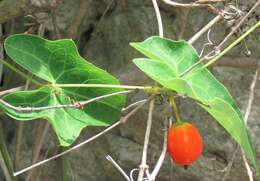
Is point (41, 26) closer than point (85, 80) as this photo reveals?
No

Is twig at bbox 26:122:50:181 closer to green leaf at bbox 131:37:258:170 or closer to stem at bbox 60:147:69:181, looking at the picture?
stem at bbox 60:147:69:181

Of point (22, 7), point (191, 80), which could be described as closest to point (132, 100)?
point (22, 7)

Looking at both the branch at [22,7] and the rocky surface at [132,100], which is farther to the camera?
the rocky surface at [132,100]

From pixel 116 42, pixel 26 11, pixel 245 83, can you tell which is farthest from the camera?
pixel 116 42

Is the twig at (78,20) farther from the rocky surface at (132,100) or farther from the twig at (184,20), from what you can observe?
the twig at (184,20)

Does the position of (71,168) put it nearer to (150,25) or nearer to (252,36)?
(150,25)

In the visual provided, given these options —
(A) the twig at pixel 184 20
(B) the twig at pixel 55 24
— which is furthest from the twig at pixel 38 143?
(A) the twig at pixel 184 20

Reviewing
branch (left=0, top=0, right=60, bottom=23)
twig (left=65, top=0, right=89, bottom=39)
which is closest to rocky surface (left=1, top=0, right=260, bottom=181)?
twig (left=65, top=0, right=89, bottom=39)

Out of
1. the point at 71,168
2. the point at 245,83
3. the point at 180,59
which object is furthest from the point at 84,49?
the point at 180,59
